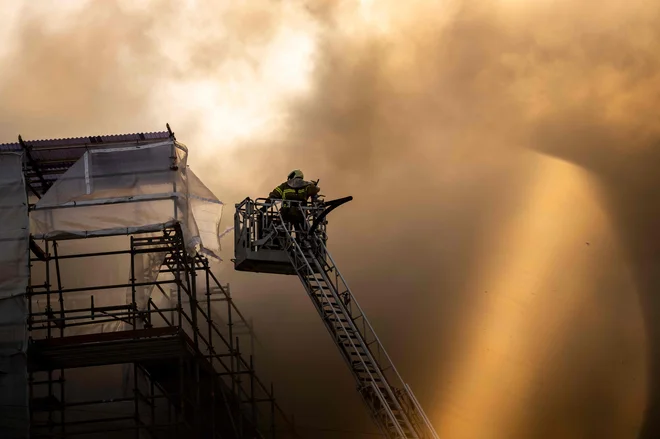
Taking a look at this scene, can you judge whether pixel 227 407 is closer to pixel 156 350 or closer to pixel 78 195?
pixel 156 350

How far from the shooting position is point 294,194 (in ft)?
80.5

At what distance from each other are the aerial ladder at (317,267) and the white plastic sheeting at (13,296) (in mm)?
5075

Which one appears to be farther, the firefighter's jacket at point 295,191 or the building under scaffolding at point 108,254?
the firefighter's jacket at point 295,191

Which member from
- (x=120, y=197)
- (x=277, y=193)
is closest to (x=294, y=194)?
(x=277, y=193)

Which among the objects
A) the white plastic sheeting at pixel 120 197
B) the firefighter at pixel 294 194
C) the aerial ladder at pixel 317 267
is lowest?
the aerial ladder at pixel 317 267

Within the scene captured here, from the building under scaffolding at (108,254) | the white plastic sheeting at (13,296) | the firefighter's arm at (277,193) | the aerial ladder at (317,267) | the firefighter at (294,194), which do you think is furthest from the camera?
the firefighter's arm at (277,193)

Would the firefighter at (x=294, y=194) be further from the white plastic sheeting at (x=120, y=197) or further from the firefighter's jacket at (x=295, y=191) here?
the white plastic sheeting at (x=120, y=197)

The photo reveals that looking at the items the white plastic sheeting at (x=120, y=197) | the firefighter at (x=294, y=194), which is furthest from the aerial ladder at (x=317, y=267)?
the white plastic sheeting at (x=120, y=197)

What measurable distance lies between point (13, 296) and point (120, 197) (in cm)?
335

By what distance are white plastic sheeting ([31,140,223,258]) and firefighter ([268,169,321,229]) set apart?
215cm

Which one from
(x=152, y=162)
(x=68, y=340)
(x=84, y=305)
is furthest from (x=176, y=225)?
(x=84, y=305)

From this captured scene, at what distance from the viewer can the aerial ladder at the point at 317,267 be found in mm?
21820

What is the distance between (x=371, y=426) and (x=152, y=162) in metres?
11.9

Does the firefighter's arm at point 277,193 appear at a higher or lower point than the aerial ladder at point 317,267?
higher
